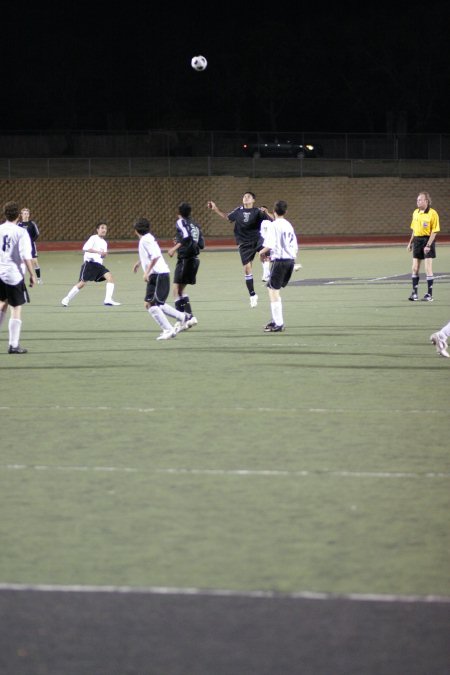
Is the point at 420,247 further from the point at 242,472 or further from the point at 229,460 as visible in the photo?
the point at 242,472

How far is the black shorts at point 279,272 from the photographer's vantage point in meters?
15.9

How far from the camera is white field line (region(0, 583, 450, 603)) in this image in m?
5.09

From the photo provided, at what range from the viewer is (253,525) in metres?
6.35

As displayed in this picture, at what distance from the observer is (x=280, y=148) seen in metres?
57.3

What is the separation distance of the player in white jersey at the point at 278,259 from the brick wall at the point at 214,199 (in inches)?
1435

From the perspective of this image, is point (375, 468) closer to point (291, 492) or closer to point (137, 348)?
point (291, 492)

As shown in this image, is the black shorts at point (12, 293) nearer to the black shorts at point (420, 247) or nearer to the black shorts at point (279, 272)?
the black shorts at point (279, 272)

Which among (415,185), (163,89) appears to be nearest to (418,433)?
(415,185)

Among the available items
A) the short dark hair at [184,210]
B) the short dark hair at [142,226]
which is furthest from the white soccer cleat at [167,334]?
the short dark hair at [184,210]

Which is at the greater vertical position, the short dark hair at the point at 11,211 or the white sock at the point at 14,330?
the short dark hair at the point at 11,211

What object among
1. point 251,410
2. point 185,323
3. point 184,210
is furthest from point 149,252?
point 251,410

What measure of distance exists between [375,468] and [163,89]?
71.2 meters

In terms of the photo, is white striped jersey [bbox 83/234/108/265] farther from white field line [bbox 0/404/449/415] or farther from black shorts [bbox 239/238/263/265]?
white field line [bbox 0/404/449/415]

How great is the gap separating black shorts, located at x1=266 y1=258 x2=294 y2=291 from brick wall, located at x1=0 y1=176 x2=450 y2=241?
36442 mm
